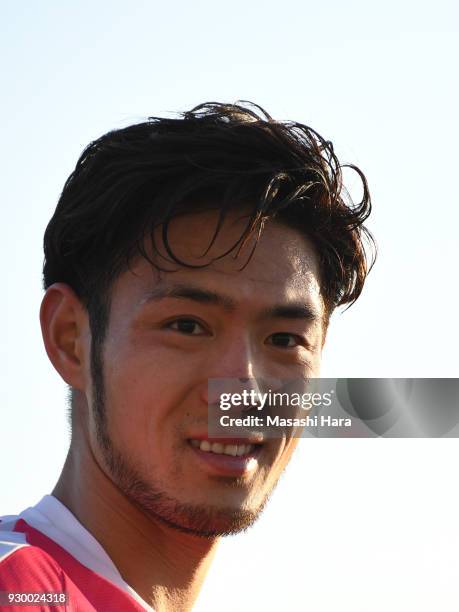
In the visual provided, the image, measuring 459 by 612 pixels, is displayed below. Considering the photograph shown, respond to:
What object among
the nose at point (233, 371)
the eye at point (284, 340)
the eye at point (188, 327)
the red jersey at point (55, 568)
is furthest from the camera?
the eye at point (284, 340)

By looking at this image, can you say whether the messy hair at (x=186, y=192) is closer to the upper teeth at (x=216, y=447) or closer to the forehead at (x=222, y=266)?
the forehead at (x=222, y=266)

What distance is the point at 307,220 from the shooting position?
5656mm

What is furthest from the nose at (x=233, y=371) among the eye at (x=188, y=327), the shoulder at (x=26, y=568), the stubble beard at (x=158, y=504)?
→ the shoulder at (x=26, y=568)

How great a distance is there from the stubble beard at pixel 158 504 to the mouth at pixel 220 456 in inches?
6.2

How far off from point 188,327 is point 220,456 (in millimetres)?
573

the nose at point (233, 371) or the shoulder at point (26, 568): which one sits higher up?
the nose at point (233, 371)

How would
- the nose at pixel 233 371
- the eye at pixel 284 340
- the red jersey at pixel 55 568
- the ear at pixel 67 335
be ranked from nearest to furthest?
the red jersey at pixel 55 568, the nose at pixel 233 371, the eye at pixel 284 340, the ear at pixel 67 335

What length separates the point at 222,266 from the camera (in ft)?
16.6

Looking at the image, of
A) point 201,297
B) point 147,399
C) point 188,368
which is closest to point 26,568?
point 147,399

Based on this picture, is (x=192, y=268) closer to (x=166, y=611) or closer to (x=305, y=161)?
(x=305, y=161)

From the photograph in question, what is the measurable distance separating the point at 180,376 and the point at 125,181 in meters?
1.03

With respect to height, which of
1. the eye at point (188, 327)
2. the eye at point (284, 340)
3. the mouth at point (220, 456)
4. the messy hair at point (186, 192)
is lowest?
the mouth at point (220, 456)

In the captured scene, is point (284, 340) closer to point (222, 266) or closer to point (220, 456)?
point (222, 266)

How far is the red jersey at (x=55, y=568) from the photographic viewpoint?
4.27 metres
